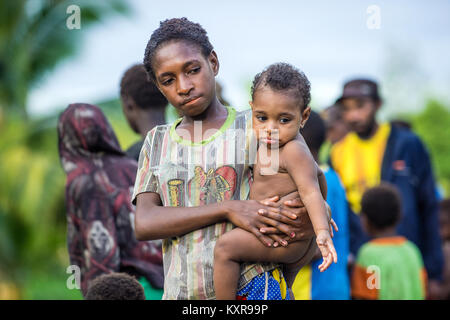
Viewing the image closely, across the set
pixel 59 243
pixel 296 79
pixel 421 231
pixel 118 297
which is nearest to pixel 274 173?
pixel 296 79

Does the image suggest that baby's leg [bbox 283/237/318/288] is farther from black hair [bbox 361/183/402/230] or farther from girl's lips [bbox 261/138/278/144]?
black hair [bbox 361/183/402/230]

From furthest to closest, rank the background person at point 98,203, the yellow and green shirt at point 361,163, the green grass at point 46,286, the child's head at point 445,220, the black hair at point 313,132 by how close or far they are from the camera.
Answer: the green grass at point 46,286 < the child's head at point 445,220 < the yellow and green shirt at point 361,163 < the black hair at point 313,132 < the background person at point 98,203

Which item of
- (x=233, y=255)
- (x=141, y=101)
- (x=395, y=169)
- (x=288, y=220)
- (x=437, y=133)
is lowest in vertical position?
(x=233, y=255)

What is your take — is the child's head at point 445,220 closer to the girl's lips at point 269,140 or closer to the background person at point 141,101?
the background person at point 141,101

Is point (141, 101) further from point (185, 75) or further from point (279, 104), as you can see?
point (279, 104)

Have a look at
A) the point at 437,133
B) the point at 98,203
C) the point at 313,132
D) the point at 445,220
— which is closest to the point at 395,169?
the point at 445,220

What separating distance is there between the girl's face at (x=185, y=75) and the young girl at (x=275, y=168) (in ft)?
0.69

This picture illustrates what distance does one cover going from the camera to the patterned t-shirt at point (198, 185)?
2.55 metres

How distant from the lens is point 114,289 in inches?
124

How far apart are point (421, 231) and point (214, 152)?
443 cm

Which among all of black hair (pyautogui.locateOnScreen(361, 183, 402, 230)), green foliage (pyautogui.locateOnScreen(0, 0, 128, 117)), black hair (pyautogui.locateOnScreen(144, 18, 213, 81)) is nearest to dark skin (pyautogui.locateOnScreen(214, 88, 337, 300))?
black hair (pyautogui.locateOnScreen(144, 18, 213, 81))

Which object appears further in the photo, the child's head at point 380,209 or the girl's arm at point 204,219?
the child's head at point 380,209

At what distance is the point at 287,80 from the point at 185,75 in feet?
1.34

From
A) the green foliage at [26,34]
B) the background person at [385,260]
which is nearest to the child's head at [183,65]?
the background person at [385,260]
